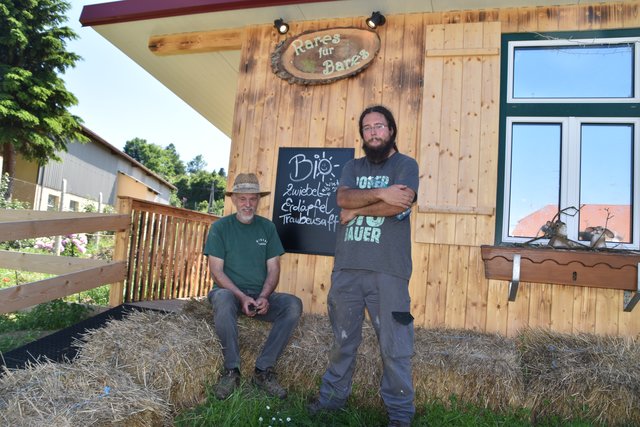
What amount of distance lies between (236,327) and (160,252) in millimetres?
2214

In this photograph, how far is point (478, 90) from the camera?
3564mm

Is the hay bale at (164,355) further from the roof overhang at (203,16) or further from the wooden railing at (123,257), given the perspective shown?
the roof overhang at (203,16)

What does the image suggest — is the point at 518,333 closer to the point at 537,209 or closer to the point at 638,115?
the point at 537,209

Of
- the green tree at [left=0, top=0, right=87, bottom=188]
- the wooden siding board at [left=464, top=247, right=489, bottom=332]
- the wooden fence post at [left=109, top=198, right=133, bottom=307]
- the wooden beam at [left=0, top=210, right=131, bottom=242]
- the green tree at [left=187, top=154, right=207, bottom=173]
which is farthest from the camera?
the green tree at [left=187, top=154, right=207, bottom=173]

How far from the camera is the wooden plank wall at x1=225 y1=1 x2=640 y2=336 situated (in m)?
3.30

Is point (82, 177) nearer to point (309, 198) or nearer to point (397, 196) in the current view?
point (309, 198)

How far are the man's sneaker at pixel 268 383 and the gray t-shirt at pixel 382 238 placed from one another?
822 millimetres

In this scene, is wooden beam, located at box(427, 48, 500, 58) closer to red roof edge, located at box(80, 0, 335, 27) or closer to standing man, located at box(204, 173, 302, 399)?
red roof edge, located at box(80, 0, 335, 27)

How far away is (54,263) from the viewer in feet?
13.5

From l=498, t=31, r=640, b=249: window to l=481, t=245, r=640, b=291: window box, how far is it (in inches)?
12.3

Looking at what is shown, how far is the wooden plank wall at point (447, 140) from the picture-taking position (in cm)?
330

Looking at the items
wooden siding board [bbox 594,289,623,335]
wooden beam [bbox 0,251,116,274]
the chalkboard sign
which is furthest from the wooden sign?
wooden siding board [bbox 594,289,623,335]

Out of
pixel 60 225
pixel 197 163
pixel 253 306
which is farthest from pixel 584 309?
pixel 197 163

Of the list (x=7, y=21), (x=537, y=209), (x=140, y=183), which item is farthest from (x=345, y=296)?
(x=140, y=183)
